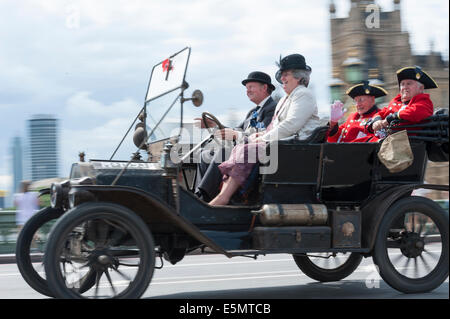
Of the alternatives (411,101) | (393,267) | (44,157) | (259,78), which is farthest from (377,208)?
(44,157)

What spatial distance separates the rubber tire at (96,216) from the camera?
4.38 m

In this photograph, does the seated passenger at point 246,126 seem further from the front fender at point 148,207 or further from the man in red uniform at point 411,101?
the man in red uniform at point 411,101

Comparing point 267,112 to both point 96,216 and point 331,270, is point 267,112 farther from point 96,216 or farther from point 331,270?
point 96,216

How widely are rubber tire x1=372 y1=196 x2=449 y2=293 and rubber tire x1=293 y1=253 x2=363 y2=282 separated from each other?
3.14 feet

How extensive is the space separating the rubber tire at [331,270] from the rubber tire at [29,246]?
96.6 inches

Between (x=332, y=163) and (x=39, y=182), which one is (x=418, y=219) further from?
(x=39, y=182)

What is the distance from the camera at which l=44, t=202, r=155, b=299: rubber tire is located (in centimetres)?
438

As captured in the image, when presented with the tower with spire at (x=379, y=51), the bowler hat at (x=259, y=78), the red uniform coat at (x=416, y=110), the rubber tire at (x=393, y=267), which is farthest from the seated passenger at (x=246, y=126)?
the tower with spire at (x=379, y=51)

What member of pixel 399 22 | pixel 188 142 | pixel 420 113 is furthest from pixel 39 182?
pixel 399 22

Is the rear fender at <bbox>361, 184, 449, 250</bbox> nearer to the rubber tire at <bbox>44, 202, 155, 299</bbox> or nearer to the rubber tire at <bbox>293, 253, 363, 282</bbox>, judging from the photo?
the rubber tire at <bbox>293, 253, 363, 282</bbox>

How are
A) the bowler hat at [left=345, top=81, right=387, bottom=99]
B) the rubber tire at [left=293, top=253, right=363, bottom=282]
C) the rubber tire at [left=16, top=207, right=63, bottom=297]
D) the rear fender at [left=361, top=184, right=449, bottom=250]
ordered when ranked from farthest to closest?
the bowler hat at [left=345, top=81, right=387, bottom=99], the rubber tire at [left=293, top=253, right=363, bottom=282], the rear fender at [left=361, top=184, right=449, bottom=250], the rubber tire at [left=16, top=207, right=63, bottom=297]

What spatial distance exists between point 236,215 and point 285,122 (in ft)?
2.66

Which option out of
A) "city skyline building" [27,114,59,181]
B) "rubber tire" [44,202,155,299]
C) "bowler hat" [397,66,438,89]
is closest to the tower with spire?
"city skyline building" [27,114,59,181]
